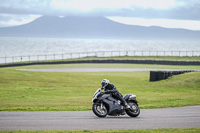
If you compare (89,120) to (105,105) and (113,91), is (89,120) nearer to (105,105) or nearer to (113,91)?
(105,105)

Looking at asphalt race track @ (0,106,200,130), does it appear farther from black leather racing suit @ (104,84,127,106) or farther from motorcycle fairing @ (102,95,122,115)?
black leather racing suit @ (104,84,127,106)

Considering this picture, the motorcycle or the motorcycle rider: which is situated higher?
the motorcycle rider

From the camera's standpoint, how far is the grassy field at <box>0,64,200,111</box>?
78.7 ft

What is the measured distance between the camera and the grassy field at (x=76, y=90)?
24.0 metres

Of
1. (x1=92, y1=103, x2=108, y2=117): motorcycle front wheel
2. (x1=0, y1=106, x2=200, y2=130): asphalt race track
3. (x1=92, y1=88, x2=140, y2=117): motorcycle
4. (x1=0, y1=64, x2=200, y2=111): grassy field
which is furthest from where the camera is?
(x1=0, y1=64, x2=200, y2=111): grassy field

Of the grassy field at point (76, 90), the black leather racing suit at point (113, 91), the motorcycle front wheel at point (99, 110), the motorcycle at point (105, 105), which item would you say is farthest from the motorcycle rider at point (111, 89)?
the grassy field at point (76, 90)

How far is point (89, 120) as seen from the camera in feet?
53.4

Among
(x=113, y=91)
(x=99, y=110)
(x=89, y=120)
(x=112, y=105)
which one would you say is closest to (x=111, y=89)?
(x=113, y=91)

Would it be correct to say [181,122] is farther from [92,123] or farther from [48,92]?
[48,92]

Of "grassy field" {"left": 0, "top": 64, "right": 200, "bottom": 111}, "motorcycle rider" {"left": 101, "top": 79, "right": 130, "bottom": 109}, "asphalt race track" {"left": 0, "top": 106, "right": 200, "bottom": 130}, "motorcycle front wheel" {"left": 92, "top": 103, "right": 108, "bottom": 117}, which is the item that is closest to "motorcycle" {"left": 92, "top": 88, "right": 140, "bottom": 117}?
"motorcycle front wheel" {"left": 92, "top": 103, "right": 108, "bottom": 117}

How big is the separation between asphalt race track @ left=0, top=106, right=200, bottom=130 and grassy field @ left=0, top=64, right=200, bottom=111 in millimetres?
2571

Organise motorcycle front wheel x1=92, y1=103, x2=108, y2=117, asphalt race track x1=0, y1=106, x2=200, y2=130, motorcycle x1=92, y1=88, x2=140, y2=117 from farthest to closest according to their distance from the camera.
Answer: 1. motorcycle front wheel x1=92, y1=103, x2=108, y2=117
2. motorcycle x1=92, y1=88, x2=140, y2=117
3. asphalt race track x1=0, y1=106, x2=200, y2=130

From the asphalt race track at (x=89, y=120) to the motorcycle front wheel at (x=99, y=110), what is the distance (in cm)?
20

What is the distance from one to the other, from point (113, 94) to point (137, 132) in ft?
11.1
